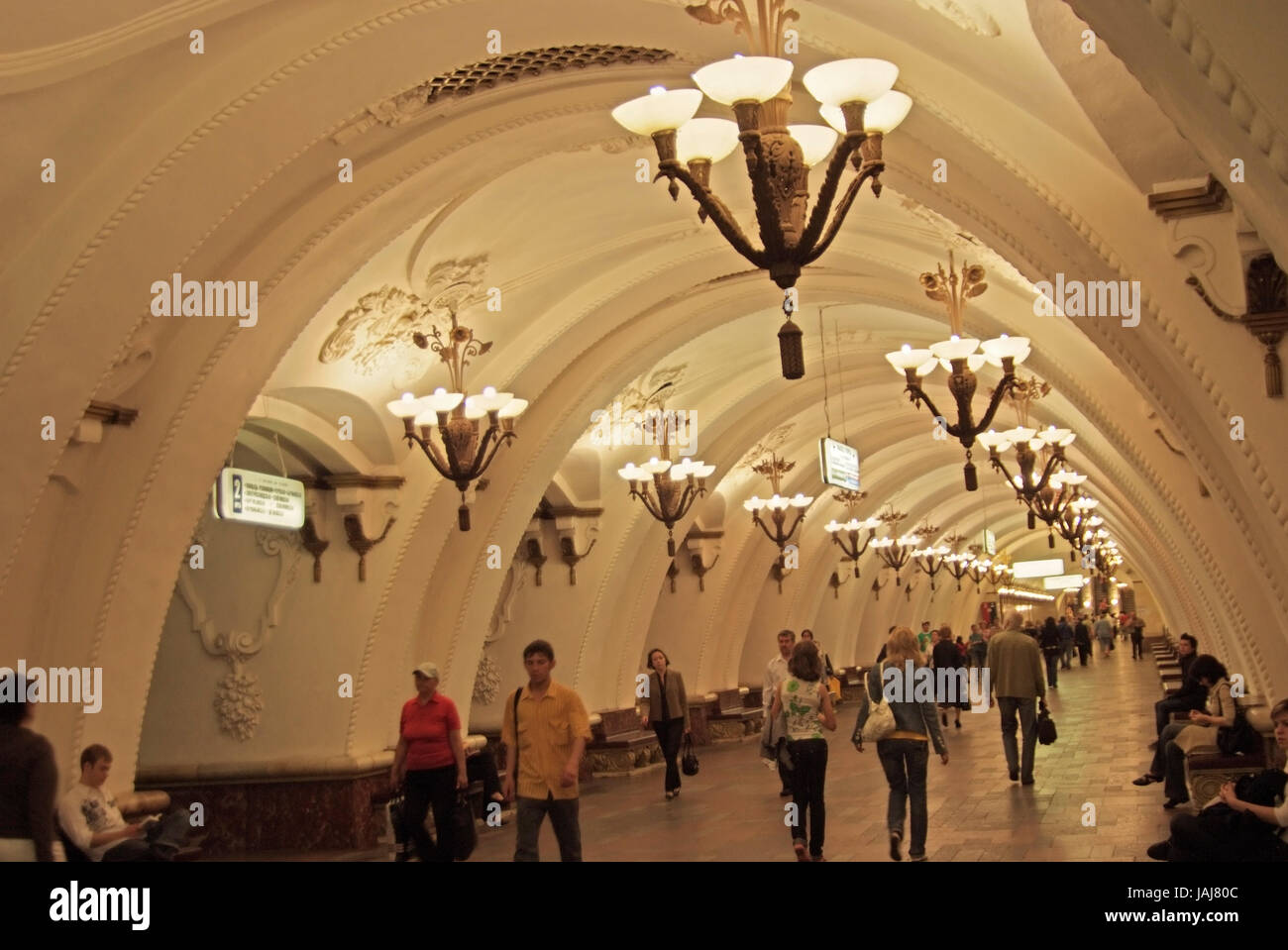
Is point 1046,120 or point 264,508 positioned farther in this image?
point 264,508

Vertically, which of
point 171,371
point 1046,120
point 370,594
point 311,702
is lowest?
point 311,702

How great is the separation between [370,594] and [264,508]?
1.26m

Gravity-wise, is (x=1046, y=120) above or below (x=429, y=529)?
above

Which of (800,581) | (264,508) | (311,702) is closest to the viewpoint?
(264,508)

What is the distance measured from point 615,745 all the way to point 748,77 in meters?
11.5

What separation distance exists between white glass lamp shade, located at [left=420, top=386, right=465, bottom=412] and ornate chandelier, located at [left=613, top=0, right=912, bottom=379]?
4569 mm

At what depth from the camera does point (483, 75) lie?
720cm

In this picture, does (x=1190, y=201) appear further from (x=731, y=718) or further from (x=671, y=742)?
(x=731, y=718)

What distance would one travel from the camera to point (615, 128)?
802 centimetres

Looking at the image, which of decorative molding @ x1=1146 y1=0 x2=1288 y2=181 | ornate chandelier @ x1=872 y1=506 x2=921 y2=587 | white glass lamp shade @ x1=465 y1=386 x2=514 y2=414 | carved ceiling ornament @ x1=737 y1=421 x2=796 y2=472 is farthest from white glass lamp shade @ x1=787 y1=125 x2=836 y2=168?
ornate chandelier @ x1=872 y1=506 x2=921 y2=587

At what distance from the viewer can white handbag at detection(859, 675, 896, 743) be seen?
7.39 m

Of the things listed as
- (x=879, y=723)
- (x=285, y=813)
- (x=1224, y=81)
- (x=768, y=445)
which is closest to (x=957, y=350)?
(x=879, y=723)
